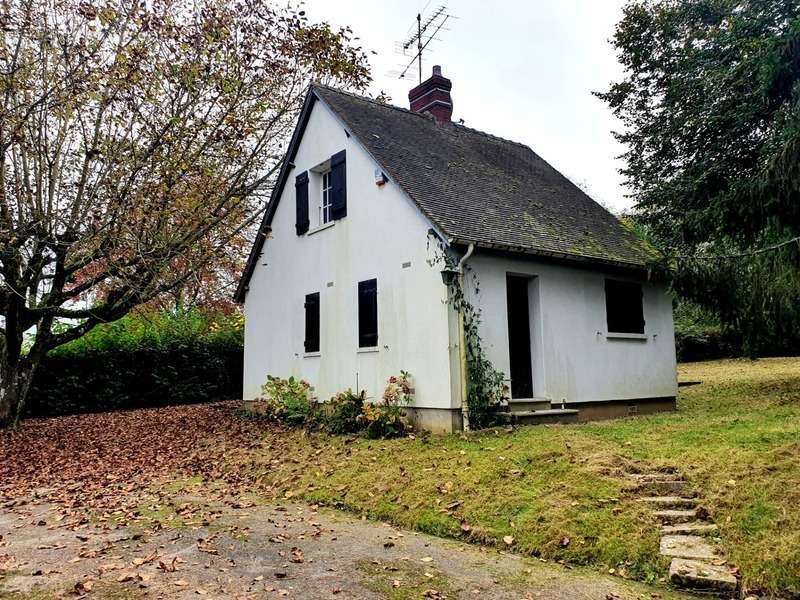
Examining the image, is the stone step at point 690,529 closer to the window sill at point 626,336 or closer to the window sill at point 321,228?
the window sill at point 626,336

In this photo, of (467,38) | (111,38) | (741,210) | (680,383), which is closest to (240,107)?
(111,38)

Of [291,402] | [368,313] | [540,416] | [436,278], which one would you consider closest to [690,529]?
[540,416]

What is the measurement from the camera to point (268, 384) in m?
13.3

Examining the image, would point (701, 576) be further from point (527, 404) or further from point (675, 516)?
point (527, 404)

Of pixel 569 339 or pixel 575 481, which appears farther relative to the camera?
pixel 569 339

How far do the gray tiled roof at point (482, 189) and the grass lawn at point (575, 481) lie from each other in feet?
11.2

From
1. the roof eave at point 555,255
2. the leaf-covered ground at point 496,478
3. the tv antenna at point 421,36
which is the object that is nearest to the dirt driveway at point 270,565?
the leaf-covered ground at point 496,478

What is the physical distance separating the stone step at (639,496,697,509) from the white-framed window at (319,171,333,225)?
9359 mm

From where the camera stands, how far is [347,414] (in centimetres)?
1073

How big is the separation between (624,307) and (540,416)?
3611 millimetres

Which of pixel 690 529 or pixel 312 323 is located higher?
pixel 312 323

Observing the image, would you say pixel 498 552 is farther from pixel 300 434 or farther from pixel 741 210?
pixel 741 210

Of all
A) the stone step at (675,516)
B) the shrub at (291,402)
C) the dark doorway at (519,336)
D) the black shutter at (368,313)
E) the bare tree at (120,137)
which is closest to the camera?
the stone step at (675,516)

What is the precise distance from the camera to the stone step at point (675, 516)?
198 inches
